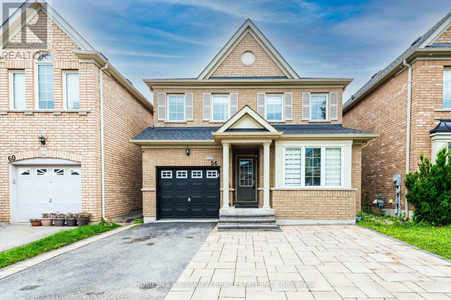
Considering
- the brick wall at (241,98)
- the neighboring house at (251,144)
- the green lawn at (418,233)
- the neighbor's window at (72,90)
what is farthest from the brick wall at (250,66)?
the green lawn at (418,233)

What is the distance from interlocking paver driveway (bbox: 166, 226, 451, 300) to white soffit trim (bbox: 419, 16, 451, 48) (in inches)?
307

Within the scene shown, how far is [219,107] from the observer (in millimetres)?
10391

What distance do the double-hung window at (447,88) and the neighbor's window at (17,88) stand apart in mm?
16496

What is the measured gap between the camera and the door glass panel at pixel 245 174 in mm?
9969

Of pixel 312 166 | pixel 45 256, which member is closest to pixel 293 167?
pixel 312 166

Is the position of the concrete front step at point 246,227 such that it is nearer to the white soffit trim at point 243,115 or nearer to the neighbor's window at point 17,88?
the white soffit trim at point 243,115

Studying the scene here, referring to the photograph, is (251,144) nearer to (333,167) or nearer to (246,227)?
(246,227)

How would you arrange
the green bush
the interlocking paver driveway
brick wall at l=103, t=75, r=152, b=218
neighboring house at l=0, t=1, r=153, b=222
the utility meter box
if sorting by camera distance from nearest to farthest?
the interlocking paver driveway, the green bush, neighboring house at l=0, t=1, r=153, b=222, the utility meter box, brick wall at l=103, t=75, r=152, b=218

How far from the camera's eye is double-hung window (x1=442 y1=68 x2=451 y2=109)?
8258 mm

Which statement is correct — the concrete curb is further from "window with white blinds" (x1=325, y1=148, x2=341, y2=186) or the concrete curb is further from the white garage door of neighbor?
"window with white blinds" (x1=325, y1=148, x2=341, y2=186)

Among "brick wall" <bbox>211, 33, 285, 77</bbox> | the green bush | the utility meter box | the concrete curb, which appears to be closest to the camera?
the concrete curb

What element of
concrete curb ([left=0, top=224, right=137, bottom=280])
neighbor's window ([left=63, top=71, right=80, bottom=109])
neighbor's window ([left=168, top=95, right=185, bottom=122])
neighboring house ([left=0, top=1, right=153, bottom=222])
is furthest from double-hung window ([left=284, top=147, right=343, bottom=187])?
neighbor's window ([left=63, top=71, right=80, bottom=109])

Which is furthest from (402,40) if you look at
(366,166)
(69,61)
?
(69,61)

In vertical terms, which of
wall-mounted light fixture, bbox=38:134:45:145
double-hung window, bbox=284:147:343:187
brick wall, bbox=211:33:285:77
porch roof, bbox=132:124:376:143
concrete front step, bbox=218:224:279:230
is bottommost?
concrete front step, bbox=218:224:279:230
